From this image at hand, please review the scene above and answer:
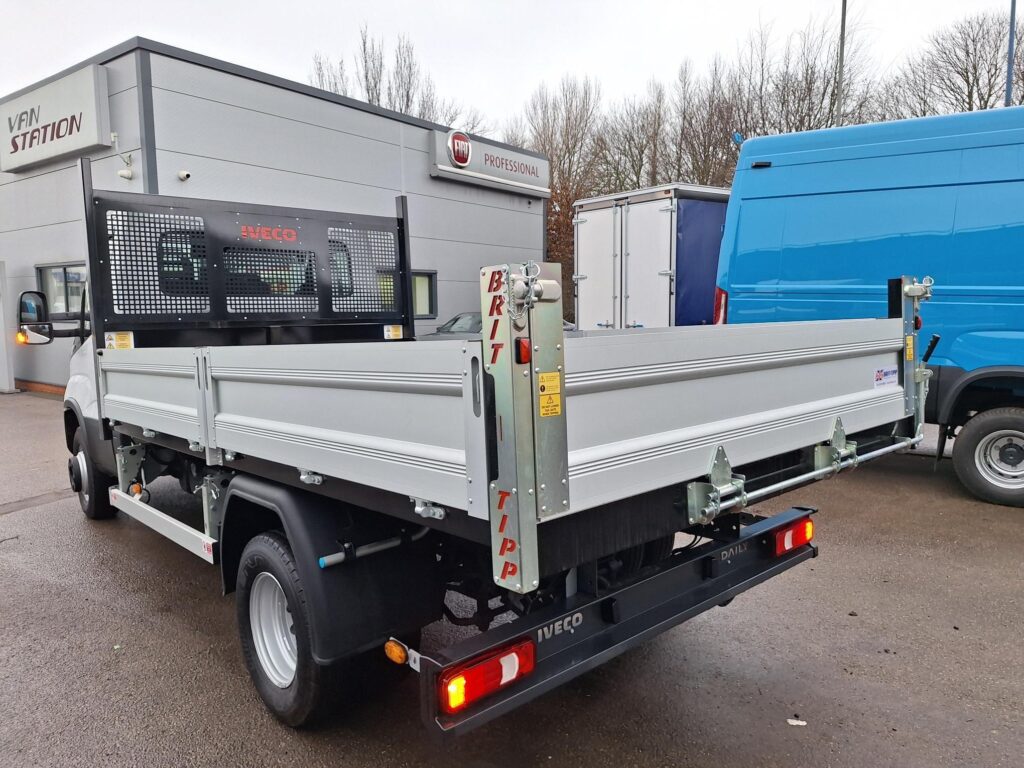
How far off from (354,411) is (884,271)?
5037mm

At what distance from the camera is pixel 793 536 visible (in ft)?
10.3

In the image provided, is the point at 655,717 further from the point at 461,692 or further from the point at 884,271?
the point at 884,271

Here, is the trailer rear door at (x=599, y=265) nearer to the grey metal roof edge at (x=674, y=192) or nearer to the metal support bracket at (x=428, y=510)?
the grey metal roof edge at (x=674, y=192)

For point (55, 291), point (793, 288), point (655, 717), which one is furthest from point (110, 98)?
point (655, 717)

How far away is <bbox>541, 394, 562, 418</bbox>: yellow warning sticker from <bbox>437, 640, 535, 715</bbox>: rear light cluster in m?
0.75

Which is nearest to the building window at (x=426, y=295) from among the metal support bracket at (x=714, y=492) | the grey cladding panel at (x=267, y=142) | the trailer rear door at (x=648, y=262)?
the grey cladding panel at (x=267, y=142)

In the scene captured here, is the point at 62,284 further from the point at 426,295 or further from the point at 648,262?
the point at 648,262

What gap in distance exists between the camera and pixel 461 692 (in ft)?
6.53

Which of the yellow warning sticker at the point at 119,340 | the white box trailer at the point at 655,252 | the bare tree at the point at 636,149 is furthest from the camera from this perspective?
the bare tree at the point at 636,149

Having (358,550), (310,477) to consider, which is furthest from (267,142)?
(358,550)

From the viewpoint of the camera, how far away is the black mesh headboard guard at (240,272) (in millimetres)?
4168

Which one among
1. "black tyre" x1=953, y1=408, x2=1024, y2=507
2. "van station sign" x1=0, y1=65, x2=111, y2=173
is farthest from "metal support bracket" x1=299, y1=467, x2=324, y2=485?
"van station sign" x1=0, y1=65, x2=111, y2=173

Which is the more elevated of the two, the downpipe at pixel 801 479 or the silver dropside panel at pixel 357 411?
the silver dropside panel at pixel 357 411

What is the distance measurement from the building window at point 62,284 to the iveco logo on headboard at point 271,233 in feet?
32.2
